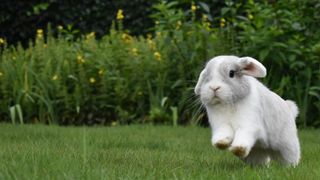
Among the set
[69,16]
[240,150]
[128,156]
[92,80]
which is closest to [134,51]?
[92,80]

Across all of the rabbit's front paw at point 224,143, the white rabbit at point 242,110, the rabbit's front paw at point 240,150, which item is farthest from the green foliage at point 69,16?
the rabbit's front paw at point 240,150

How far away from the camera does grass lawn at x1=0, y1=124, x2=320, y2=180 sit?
11.6 feet

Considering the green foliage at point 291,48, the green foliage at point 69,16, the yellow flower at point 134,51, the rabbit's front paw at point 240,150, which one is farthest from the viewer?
the green foliage at point 69,16

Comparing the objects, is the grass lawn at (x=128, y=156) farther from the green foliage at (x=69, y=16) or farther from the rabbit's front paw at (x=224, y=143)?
the green foliage at (x=69, y=16)

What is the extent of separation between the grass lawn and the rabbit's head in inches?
16.2

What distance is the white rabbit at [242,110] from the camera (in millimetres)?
3877

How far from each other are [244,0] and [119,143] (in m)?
5.73

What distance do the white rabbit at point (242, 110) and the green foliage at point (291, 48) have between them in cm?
344

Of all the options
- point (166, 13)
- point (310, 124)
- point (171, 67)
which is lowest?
point (310, 124)

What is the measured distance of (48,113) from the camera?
27.5 feet

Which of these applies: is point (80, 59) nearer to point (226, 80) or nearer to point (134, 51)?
point (134, 51)

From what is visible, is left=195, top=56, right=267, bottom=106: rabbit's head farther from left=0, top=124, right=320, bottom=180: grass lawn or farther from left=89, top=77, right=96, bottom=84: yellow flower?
left=89, top=77, right=96, bottom=84: yellow flower

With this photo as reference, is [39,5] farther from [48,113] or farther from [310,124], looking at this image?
[310,124]

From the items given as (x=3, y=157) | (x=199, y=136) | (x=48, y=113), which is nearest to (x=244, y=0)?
(x=48, y=113)
